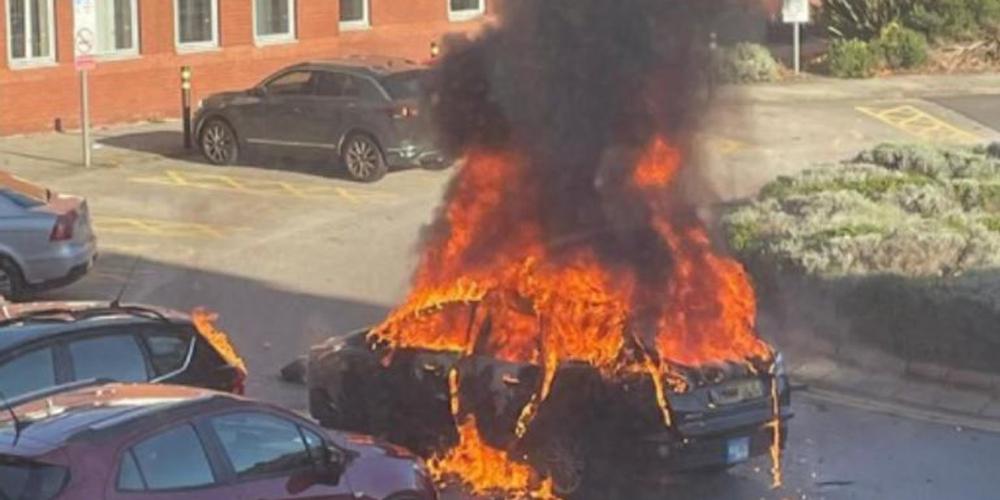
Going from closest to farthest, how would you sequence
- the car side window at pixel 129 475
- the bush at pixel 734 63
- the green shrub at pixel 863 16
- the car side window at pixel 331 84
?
the car side window at pixel 129 475
the bush at pixel 734 63
the car side window at pixel 331 84
the green shrub at pixel 863 16

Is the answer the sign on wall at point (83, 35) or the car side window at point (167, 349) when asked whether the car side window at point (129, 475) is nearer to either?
the car side window at point (167, 349)

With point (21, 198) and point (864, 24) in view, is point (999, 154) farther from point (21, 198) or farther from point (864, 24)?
point (864, 24)

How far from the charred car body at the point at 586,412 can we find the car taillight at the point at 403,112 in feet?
43.2

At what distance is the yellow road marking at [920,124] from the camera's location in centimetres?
3075

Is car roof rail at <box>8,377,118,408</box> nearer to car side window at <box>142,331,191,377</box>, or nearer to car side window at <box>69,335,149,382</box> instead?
car side window at <box>69,335,149,382</box>

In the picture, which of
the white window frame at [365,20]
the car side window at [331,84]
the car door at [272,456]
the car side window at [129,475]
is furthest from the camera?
the white window frame at [365,20]

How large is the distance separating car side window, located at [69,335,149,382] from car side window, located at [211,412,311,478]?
2209 millimetres

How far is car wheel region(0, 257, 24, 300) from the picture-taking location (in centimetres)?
1800

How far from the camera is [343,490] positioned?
9.76m

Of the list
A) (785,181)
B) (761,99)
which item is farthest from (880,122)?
(785,181)

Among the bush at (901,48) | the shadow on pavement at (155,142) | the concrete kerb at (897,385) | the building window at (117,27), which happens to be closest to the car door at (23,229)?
the concrete kerb at (897,385)

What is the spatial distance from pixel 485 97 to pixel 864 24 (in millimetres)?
27779

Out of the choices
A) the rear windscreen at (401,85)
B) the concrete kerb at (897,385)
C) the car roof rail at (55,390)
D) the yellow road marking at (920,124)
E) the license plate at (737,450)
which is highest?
the rear windscreen at (401,85)

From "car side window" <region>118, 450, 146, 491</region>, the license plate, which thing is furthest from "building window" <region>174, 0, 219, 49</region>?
"car side window" <region>118, 450, 146, 491</region>
